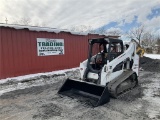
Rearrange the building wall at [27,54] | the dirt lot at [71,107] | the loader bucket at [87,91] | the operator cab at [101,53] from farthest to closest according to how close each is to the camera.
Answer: the building wall at [27,54], the operator cab at [101,53], the loader bucket at [87,91], the dirt lot at [71,107]

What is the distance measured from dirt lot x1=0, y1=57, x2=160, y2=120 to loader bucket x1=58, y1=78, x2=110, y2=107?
0.72 ft

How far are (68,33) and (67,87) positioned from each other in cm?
622

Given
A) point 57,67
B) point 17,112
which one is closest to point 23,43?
point 57,67

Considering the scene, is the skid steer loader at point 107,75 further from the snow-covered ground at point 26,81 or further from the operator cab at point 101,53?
the snow-covered ground at point 26,81

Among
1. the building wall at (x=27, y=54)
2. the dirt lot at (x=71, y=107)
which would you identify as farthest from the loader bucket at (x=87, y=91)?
the building wall at (x=27, y=54)

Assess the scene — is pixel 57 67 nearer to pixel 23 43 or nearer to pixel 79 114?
pixel 23 43

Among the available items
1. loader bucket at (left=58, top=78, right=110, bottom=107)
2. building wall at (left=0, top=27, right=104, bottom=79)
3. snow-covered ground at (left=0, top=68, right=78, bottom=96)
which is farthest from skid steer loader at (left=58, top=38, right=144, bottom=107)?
building wall at (left=0, top=27, right=104, bottom=79)

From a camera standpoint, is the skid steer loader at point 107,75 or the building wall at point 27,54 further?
the building wall at point 27,54

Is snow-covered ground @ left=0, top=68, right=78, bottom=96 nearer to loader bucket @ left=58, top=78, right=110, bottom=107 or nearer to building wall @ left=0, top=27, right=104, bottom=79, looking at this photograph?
building wall @ left=0, top=27, right=104, bottom=79

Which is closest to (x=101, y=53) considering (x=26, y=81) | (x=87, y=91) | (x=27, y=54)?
(x=87, y=91)

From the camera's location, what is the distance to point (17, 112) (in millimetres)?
5164

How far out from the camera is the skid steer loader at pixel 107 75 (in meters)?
5.93

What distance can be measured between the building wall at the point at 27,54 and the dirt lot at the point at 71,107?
2494 millimetres

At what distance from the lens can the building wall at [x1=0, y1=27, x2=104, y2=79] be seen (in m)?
9.17
